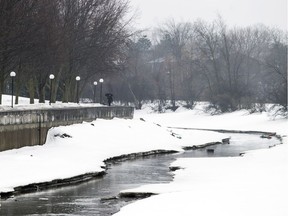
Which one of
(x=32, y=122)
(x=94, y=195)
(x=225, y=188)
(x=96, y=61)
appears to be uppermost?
(x=96, y=61)

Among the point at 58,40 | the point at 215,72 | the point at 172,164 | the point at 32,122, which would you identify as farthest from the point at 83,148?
the point at 215,72

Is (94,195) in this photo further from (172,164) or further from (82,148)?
(82,148)

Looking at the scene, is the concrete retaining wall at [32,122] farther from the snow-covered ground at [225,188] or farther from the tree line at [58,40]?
the snow-covered ground at [225,188]

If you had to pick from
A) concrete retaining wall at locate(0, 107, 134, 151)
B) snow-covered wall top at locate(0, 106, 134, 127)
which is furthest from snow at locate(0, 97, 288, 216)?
snow-covered wall top at locate(0, 106, 134, 127)

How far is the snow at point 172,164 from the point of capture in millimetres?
22078

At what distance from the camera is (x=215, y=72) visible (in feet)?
321

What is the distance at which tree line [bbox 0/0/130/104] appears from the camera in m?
41.9

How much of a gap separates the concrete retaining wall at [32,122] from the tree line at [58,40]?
419 cm

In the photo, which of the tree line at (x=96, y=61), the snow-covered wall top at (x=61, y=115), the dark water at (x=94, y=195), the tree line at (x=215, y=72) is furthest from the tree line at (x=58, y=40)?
the tree line at (x=215, y=72)

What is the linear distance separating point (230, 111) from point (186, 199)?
69798 millimetres

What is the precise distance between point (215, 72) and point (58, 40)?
50.6 m

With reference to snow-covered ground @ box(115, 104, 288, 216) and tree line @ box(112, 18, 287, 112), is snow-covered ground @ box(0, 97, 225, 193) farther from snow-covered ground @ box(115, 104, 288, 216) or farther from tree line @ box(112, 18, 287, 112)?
tree line @ box(112, 18, 287, 112)

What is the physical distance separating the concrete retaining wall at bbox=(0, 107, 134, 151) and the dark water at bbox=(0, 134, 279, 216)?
5.61 meters

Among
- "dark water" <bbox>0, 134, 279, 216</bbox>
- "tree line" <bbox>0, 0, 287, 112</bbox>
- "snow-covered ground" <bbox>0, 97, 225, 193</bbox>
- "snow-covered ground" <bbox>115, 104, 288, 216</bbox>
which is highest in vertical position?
"tree line" <bbox>0, 0, 287, 112</bbox>
